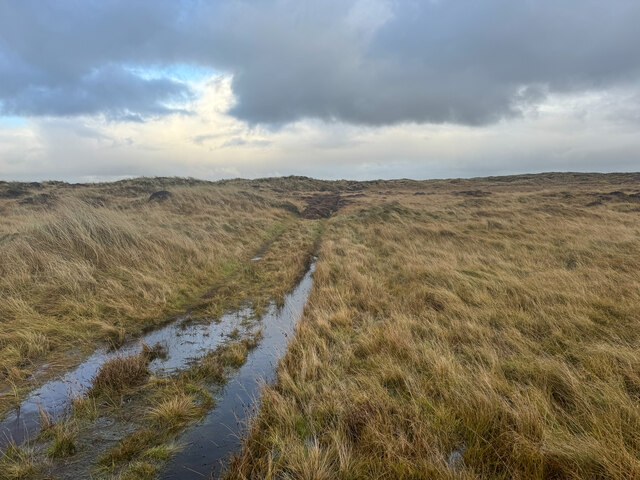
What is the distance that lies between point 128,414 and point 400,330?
167 inches

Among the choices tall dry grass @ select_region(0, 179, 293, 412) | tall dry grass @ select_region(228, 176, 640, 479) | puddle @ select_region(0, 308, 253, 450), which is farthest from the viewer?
tall dry grass @ select_region(0, 179, 293, 412)

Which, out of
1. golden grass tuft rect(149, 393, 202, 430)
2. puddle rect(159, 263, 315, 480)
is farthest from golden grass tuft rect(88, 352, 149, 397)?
puddle rect(159, 263, 315, 480)

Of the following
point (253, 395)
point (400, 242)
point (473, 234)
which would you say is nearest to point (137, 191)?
point (400, 242)

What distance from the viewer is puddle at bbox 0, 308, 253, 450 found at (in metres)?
3.66

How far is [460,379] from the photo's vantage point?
3.96 m

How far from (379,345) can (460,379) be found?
4.83 feet

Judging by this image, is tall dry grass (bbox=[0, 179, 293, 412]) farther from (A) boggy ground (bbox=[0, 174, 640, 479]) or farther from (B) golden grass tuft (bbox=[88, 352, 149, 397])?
(B) golden grass tuft (bbox=[88, 352, 149, 397])

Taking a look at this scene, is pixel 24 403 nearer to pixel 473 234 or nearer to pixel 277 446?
pixel 277 446

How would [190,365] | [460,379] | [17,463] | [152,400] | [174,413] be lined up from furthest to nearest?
[190,365] < [152,400] < [460,379] < [174,413] < [17,463]

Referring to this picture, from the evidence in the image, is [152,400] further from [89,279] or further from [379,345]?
[89,279]

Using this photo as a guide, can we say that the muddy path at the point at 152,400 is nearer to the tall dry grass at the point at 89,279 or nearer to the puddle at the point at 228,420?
the puddle at the point at 228,420

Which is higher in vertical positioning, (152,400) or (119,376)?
(119,376)

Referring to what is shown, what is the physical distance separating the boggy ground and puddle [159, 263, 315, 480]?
7.9 inches

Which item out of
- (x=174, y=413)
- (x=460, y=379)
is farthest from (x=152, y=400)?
(x=460, y=379)
